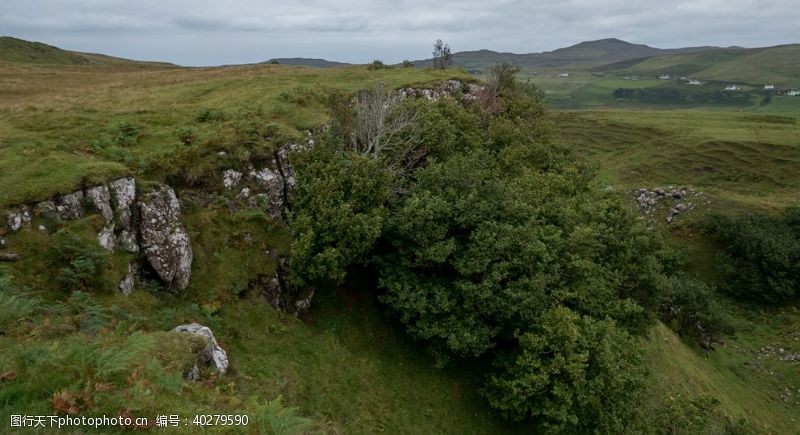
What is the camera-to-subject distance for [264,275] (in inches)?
898

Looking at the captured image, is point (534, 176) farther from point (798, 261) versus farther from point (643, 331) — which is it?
point (798, 261)

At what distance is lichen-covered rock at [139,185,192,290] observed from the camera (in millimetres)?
19422

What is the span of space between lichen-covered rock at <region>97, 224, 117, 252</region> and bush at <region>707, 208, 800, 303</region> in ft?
194

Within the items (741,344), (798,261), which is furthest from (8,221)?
(798,261)

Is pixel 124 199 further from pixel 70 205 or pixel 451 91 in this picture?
pixel 451 91

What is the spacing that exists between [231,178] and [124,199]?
242 inches

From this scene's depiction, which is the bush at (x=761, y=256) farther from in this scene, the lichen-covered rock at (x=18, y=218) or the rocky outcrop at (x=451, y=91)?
the lichen-covered rock at (x=18, y=218)

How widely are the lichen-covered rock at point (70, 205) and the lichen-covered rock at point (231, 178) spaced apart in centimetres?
726

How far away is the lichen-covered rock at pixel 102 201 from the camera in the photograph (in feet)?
60.3

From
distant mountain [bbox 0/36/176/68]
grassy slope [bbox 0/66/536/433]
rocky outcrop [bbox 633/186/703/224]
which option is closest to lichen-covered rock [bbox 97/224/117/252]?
grassy slope [bbox 0/66/536/433]

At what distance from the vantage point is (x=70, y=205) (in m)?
17.9

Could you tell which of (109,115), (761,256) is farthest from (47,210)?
(761,256)

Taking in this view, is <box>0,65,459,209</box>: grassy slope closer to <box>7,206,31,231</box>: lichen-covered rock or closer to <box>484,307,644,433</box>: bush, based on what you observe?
<box>7,206,31,231</box>: lichen-covered rock

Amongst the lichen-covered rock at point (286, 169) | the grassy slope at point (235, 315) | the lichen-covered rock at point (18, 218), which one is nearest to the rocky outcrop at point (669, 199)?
the grassy slope at point (235, 315)
